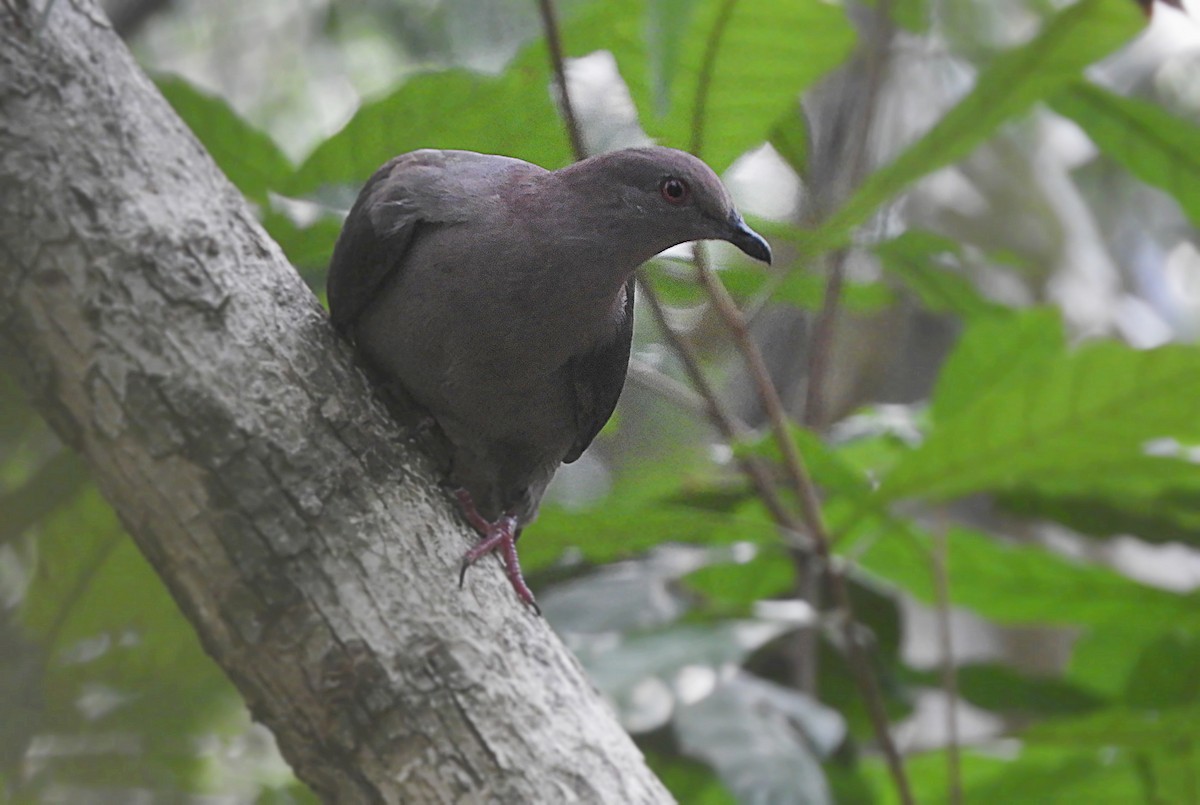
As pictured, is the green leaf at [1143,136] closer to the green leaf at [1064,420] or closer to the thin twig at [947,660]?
the green leaf at [1064,420]

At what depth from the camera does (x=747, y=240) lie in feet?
5.00

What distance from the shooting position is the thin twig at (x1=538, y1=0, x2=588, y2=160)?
4.05 feet

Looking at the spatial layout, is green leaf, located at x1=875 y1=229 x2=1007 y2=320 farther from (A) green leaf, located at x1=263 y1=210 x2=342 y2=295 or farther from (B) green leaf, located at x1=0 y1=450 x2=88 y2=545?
(B) green leaf, located at x1=0 y1=450 x2=88 y2=545

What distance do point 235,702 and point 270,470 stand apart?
0.37 meters

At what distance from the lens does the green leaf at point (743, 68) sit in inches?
55.6

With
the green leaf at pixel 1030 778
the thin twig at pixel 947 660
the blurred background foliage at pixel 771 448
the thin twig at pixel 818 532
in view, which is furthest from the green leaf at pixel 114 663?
the green leaf at pixel 1030 778

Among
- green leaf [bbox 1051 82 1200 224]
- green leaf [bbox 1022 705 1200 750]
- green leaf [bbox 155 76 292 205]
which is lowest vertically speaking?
green leaf [bbox 1022 705 1200 750]

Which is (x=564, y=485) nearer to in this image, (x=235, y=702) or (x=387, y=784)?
(x=387, y=784)

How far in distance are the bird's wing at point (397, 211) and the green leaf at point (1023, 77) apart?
0.76 metres

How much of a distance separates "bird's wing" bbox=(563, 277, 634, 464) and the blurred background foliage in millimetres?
43

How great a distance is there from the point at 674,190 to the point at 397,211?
396 millimetres

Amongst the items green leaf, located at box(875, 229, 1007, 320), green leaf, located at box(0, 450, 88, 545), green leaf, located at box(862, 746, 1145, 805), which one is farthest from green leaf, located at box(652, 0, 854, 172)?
green leaf, located at box(862, 746, 1145, 805)

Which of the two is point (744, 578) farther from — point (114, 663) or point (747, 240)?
point (114, 663)

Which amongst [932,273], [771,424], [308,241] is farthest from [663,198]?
[932,273]
